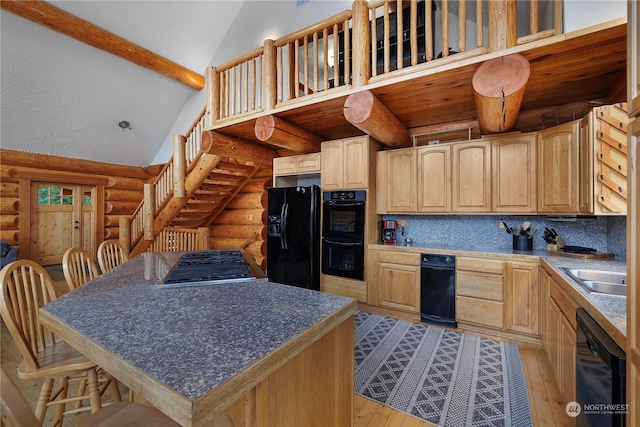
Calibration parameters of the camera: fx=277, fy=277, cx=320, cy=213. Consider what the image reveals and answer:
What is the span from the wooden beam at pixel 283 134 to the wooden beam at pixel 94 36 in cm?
301

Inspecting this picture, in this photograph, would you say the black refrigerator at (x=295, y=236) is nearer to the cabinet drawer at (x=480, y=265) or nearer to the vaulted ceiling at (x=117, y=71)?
the cabinet drawer at (x=480, y=265)

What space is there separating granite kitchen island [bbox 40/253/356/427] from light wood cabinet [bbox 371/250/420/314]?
2119mm

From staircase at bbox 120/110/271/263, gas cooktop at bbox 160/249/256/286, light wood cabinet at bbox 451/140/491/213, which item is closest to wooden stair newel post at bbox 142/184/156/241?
staircase at bbox 120/110/271/263

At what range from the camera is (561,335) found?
1.74m

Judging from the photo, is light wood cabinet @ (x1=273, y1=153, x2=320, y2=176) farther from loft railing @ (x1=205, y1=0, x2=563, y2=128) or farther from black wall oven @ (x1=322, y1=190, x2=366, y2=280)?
loft railing @ (x1=205, y1=0, x2=563, y2=128)

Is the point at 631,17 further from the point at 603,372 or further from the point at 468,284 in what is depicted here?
the point at 468,284

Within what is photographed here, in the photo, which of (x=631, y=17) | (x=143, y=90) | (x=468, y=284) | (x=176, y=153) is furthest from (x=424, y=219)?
(x=143, y=90)

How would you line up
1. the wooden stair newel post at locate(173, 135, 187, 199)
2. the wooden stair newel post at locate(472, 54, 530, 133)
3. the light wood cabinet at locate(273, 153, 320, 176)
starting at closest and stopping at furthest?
the wooden stair newel post at locate(472, 54, 530, 133)
the light wood cabinet at locate(273, 153, 320, 176)
the wooden stair newel post at locate(173, 135, 187, 199)

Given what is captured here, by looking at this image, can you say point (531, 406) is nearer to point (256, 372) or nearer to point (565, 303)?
point (565, 303)

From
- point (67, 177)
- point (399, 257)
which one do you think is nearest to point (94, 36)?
point (67, 177)

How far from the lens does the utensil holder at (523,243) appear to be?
2869mm

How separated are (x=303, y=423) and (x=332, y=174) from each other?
9.93 ft

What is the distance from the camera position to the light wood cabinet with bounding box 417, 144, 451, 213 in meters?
3.21

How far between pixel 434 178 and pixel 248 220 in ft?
12.3
